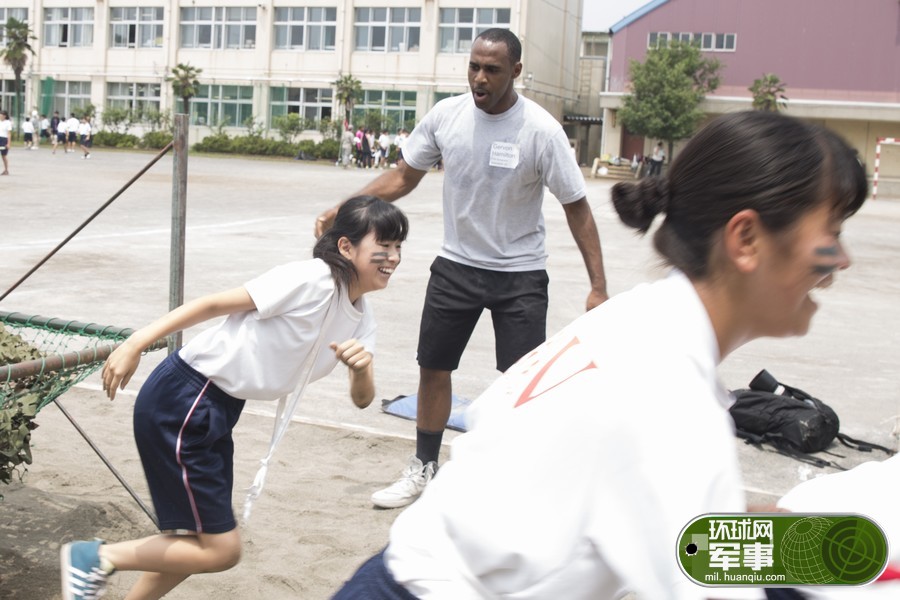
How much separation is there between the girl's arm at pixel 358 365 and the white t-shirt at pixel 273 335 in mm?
219

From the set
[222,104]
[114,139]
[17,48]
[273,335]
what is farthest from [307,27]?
[273,335]

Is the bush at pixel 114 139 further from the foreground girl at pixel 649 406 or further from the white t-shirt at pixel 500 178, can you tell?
the foreground girl at pixel 649 406

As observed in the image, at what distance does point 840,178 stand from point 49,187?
22.2 meters

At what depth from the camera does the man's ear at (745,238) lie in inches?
49.2

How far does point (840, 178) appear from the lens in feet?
4.20

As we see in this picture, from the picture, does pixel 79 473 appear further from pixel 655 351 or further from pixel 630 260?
pixel 630 260

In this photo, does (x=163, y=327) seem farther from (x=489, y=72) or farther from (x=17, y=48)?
(x=17, y=48)

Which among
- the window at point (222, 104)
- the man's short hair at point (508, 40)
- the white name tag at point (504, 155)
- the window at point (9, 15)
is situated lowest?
the white name tag at point (504, 155)

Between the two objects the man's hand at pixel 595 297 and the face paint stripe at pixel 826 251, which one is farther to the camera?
the man's hand at pixel 595 297

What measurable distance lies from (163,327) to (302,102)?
190 feet

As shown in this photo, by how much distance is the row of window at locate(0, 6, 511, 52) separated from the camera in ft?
185

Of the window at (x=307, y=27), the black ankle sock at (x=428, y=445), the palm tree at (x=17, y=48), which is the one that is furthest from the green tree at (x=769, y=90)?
the black ankle sock at (x=428, y=445)

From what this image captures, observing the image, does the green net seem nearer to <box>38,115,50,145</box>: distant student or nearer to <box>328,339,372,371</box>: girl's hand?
<box>328,339,372,371</box>: girl's hand

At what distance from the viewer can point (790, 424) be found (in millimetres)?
5609
